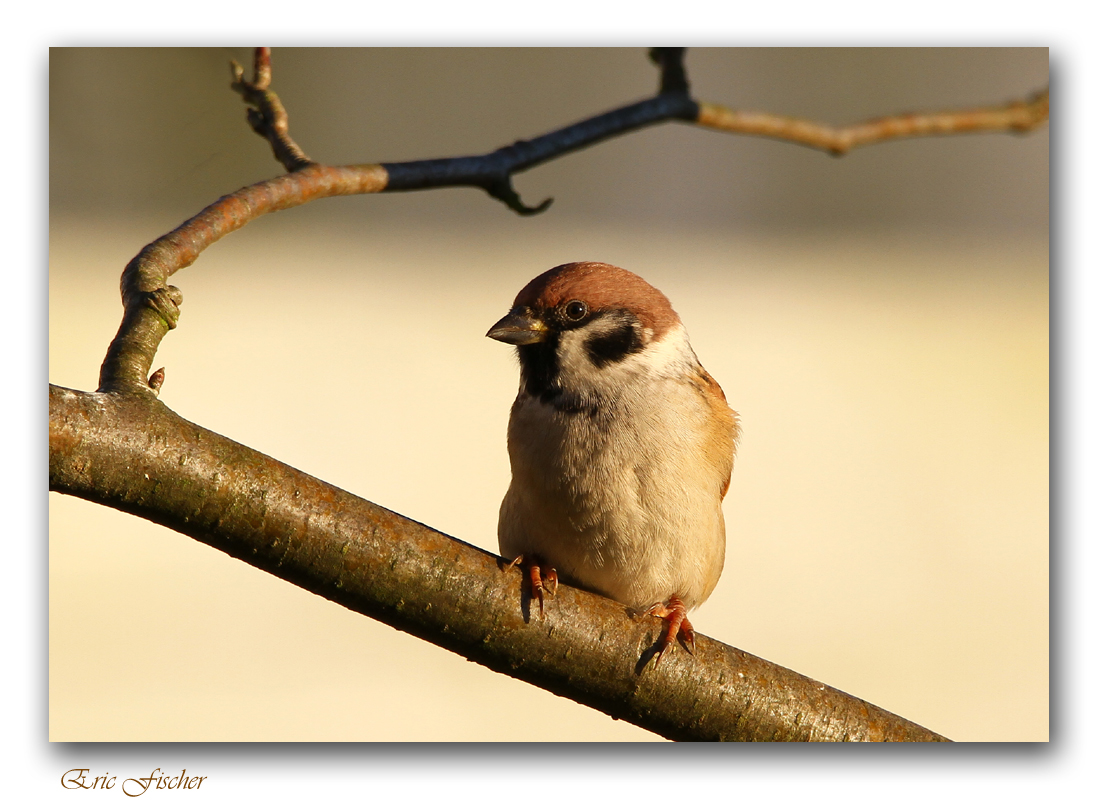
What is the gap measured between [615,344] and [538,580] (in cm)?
54

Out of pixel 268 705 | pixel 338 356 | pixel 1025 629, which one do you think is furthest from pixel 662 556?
pixel 338 356

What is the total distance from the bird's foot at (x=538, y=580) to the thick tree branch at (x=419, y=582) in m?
0.02

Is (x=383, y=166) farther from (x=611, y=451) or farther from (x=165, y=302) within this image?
→ (x=611, y=451)

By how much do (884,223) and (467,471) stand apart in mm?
1460

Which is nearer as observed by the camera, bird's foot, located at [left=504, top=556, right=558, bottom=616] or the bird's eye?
bird's foot, located at [left=504, top=556, right=558, bottom=616]

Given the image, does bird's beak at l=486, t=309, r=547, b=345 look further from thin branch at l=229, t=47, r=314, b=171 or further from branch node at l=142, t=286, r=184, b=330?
branch node at l=142, t=286, r=184, b=330

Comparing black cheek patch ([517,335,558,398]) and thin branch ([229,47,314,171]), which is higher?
thin branch ([229,47,314,171])

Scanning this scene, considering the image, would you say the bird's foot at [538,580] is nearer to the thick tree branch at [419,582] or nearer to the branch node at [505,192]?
the thick tree branch at [419,582]

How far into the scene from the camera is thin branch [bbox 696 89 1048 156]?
225cm

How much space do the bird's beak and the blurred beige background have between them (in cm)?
76

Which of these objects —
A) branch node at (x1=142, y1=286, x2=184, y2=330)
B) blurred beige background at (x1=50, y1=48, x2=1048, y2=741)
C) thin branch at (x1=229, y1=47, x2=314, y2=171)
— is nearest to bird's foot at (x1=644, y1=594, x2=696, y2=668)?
blurred beige background at (x1=50, y1=48, x2=1048, y2=741)

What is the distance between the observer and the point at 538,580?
179cm

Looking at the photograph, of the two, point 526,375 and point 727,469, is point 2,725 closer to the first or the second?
point 526,375

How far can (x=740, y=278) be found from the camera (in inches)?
132
